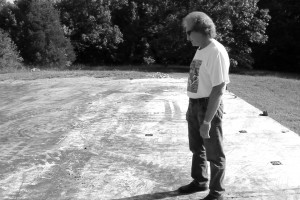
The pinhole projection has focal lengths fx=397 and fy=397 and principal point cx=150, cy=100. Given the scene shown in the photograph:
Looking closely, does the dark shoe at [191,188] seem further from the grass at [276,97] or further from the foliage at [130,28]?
the foliage at [130,28]

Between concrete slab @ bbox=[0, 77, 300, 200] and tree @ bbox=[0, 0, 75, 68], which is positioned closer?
concrete slab @ bbox=[0, 77, 300, 200]

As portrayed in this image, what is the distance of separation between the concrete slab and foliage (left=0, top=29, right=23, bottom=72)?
14.3 meters

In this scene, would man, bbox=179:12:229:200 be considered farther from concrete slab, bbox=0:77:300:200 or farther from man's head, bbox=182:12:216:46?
concrete slab, bbox=0:77:300:200

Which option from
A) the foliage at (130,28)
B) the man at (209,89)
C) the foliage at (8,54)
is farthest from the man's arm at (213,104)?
the foliage at (8,54)

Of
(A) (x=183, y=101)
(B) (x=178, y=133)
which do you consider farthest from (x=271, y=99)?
(B) (x=178, y=133)

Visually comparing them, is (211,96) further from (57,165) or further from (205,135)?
(57,165)

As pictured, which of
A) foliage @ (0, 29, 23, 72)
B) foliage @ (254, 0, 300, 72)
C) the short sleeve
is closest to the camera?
the short sleeve

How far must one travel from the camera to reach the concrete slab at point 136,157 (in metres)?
3.78

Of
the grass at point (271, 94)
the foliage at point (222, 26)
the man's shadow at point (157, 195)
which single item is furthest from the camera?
the foliage at point (222, 26)

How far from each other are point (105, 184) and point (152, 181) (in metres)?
0.47

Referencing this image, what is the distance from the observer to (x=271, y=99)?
969cm

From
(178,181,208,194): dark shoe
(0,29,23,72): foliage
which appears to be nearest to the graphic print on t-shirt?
(178,181,208,194): dark shoe

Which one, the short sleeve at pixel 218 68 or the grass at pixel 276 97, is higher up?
the short sleeve at pixel 218 68

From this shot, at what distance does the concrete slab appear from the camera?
12.4ft
